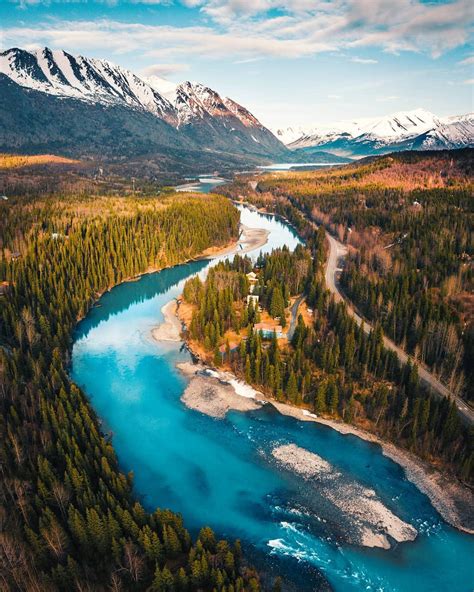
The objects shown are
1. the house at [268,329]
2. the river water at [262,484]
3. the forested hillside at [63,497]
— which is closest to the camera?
the forested hillside at [63,497]

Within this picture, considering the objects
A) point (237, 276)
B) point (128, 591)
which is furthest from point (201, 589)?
point (237, 276)

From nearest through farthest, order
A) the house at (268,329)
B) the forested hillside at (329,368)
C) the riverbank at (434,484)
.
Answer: the riverbank at (434,484) < the forested hillside at (329,368) < the house at (268,329)

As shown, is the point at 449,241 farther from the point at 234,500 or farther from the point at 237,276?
the point at 234,500

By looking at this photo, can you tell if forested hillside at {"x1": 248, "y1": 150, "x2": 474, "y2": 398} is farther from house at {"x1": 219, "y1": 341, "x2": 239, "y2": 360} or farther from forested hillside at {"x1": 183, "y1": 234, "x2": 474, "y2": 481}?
house at {"x1": 219, "y1": 341, "x2": 239, "y2": 360}

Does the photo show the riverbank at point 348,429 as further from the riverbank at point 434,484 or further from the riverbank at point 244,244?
the riverbank at point 244,244

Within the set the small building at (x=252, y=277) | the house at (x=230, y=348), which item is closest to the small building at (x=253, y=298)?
the small building at (x=252, y=277)

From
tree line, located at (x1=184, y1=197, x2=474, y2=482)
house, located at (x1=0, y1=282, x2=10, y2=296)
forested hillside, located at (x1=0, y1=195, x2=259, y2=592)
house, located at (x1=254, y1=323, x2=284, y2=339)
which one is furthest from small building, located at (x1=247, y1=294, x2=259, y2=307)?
house, located at (x1=0, y1=282, x2=10, y2=296)

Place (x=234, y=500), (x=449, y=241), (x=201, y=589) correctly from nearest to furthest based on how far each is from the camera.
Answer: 1. (x=201, y=589)
2. (x=234, y=500)
3. (x=449, y=241)
